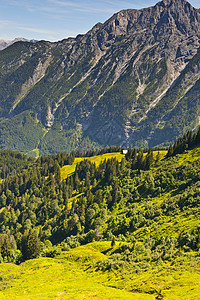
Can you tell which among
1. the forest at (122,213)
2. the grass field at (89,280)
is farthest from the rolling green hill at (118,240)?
the forest at (122,213)

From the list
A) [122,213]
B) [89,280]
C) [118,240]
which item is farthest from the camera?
[122,213]

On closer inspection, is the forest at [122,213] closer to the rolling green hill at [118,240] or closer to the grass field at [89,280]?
the rolling green hill at [118,240]

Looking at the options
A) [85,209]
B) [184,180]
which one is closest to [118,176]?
[85,209]

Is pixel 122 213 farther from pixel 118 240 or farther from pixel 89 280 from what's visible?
pixel 89 280

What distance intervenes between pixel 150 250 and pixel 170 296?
31089 mm

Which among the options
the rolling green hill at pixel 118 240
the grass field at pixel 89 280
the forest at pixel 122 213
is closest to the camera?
the grass field at pixel 89 280

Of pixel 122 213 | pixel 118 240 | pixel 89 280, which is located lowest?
pixel 122 213

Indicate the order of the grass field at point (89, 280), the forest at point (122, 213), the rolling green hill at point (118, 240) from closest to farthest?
the grass field at point (89, 280)
the rolling green hill at point (118, 240)
the forest at point (122, 213)

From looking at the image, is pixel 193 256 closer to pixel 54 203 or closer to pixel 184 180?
pixel 184 180

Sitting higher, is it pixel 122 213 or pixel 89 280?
pixel 89 280

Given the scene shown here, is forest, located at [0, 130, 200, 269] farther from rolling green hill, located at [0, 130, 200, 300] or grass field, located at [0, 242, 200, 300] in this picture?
grass field, located at [0, 242, 200, 300]

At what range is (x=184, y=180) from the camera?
420ft

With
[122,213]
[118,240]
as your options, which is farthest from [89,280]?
[122,213]

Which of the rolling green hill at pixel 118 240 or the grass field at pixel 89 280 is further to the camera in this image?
the rolling green hill at pixel 118 240
